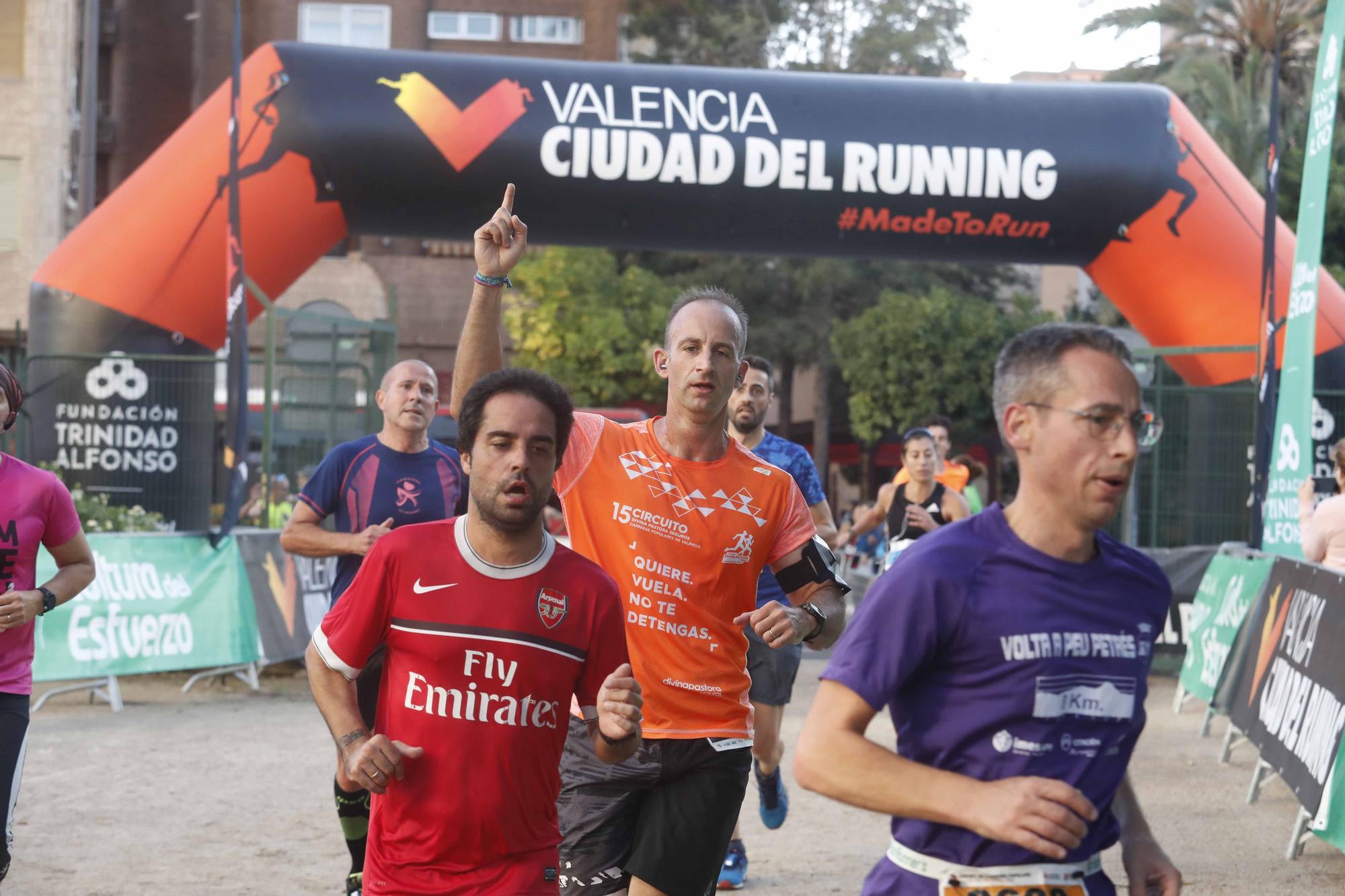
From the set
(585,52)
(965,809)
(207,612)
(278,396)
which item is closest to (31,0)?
(585,52)

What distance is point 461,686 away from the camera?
11.0 feet

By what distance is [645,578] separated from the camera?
14.1 feet

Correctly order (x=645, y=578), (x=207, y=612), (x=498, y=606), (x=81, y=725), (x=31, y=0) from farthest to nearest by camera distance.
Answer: (x=31, y=0), (x=207, y=612), (x=81, y=725), (x=645, y=578), (x=498, y=606)

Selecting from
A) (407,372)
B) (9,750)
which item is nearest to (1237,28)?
(407,372)

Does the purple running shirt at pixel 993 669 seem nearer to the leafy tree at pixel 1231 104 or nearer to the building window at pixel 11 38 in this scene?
the leafy tree at pixel 1231 104

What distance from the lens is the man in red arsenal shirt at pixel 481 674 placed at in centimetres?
328

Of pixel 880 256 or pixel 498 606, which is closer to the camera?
pixel 498 606

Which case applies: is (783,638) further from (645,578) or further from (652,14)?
(652,14)

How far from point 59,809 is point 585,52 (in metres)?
36.9

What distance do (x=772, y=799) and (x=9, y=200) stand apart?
2670 centimetres

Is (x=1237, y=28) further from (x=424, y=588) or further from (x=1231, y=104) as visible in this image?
(x=424, y=588)

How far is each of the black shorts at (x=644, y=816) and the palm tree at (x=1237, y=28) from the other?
30.0 meters

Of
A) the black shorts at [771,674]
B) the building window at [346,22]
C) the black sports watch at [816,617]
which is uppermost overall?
the building window at [346,22]

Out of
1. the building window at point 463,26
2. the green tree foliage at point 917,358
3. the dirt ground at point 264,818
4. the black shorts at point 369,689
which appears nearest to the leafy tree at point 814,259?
the green tree foliage at point 917,358
